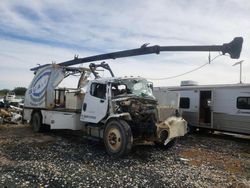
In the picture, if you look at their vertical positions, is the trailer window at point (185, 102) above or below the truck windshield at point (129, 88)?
below

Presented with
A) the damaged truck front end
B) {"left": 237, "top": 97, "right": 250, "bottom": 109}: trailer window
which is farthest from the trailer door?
the damaged truck front end

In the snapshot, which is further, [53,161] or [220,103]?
[220,103]

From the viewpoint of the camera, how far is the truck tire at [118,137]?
30.7 feet

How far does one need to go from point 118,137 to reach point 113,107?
1.21 meters

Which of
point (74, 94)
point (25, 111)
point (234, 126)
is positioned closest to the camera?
point (74, 94)

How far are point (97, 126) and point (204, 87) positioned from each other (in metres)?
7.64

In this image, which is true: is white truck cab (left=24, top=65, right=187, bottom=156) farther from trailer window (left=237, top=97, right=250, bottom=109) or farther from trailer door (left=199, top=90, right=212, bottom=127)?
trailer door (left=199, top=90, right=212, bottom=127)

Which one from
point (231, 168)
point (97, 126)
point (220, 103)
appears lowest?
point (231, 168)

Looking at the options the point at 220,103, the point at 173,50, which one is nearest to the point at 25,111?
the point at 173,50

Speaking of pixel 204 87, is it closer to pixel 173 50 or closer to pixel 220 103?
pixel 220 103

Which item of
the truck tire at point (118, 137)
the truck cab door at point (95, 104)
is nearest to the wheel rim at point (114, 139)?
the truck tire at point (118, 137)

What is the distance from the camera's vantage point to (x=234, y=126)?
14828mm

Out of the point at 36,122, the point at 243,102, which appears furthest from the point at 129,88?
the point at 243,102

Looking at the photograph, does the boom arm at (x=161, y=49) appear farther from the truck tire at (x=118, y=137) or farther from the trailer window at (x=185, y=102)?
the trailer window at (x=185, y=102)
